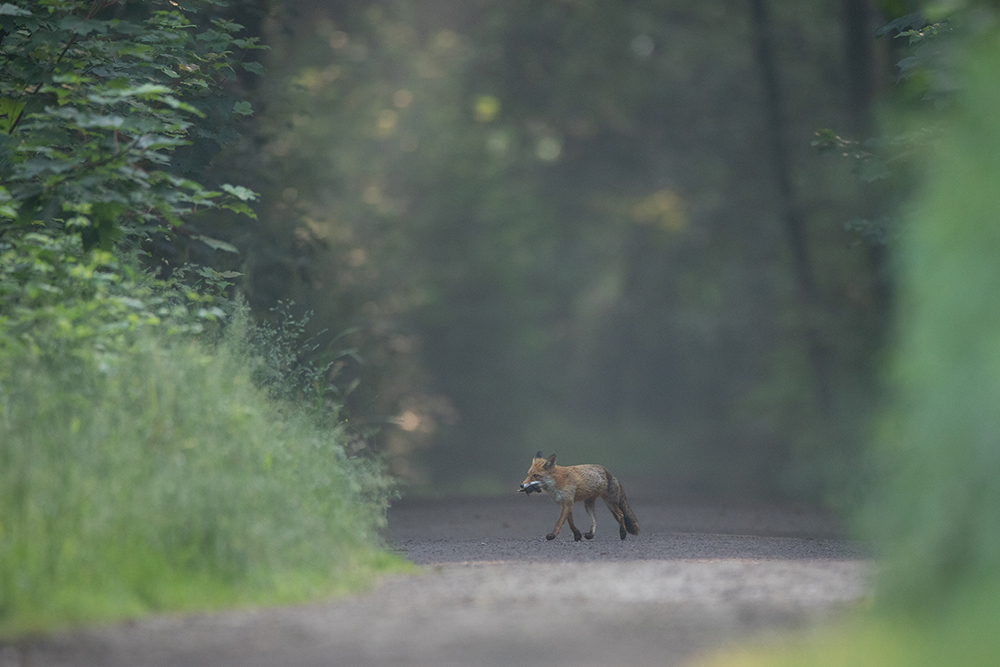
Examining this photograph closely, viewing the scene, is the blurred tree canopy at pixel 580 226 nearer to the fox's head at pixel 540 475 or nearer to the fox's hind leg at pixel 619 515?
the fox's head at pixel 540 475

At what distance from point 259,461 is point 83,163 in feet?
9.67

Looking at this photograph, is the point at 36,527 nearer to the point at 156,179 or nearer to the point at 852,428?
the point at 156,179

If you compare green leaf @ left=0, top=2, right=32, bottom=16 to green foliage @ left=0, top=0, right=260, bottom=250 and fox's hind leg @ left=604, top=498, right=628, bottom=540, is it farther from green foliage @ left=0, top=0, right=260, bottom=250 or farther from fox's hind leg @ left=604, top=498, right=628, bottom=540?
fox's hind leg @ left=604, top=498, right=628, bottom=540

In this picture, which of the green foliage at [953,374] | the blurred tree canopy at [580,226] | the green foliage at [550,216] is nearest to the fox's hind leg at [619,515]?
the green foliage at [953,374]

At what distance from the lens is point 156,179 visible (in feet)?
30.1

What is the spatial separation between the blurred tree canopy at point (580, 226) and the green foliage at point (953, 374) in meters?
12.4

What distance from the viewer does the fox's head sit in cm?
1134

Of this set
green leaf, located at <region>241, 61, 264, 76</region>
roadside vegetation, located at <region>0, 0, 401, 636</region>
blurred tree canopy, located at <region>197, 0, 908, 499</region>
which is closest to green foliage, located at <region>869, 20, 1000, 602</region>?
roadside vegetation, located at <region>0, 0, 401, 636</region>

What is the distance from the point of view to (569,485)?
11688 mm

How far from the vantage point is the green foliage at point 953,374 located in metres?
5.63

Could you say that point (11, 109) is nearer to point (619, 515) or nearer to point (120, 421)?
point (120, 421)

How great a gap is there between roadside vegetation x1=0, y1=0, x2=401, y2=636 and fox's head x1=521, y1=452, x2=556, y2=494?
1707 millimetres

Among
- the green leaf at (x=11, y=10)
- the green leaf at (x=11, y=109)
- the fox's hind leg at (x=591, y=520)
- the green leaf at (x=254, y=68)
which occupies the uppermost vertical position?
the green leaf at (x=254, y=68)

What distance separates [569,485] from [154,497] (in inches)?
208
